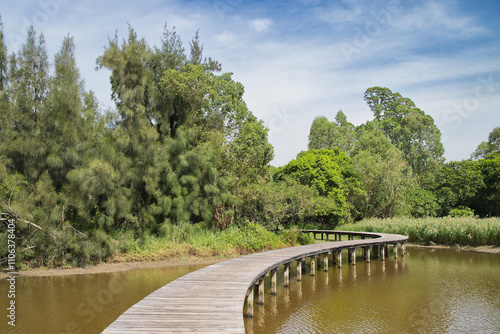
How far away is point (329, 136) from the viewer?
3769 centimetres

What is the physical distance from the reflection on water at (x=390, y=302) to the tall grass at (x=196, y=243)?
3625 millimetres

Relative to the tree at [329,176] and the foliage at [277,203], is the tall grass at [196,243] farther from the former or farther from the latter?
the tree at [329,176]

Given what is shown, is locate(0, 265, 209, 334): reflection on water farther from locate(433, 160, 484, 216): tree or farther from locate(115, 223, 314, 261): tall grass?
locate(433, 160, 484, 216): tree

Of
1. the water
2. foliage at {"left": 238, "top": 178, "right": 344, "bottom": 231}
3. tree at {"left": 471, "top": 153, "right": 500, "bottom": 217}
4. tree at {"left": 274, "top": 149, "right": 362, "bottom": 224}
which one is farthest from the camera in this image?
tree at {"left": 274, "top": 149, "right": 362, "bottom": 224}

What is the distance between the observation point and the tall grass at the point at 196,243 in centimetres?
1385

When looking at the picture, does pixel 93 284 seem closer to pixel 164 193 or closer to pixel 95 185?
pixel 95 185

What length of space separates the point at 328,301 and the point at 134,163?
935 centimetres

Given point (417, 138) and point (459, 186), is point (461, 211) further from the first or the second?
point (417, 138)

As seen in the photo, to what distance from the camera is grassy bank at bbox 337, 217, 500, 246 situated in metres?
17.2

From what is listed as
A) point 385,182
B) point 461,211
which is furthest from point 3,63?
point 461,211

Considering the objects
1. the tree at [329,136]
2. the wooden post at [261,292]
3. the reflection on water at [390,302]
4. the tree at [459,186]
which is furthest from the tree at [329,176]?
the wooden post at [261,292]

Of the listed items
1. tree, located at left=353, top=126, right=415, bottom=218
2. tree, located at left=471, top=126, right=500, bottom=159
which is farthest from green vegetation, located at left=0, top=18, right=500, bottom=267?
tree, located at left=471, top=126, right=500, bottom=159

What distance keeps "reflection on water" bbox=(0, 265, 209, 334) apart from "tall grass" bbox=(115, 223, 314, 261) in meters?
1.57

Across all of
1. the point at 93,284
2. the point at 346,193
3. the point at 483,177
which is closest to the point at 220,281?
the point at 93,284
